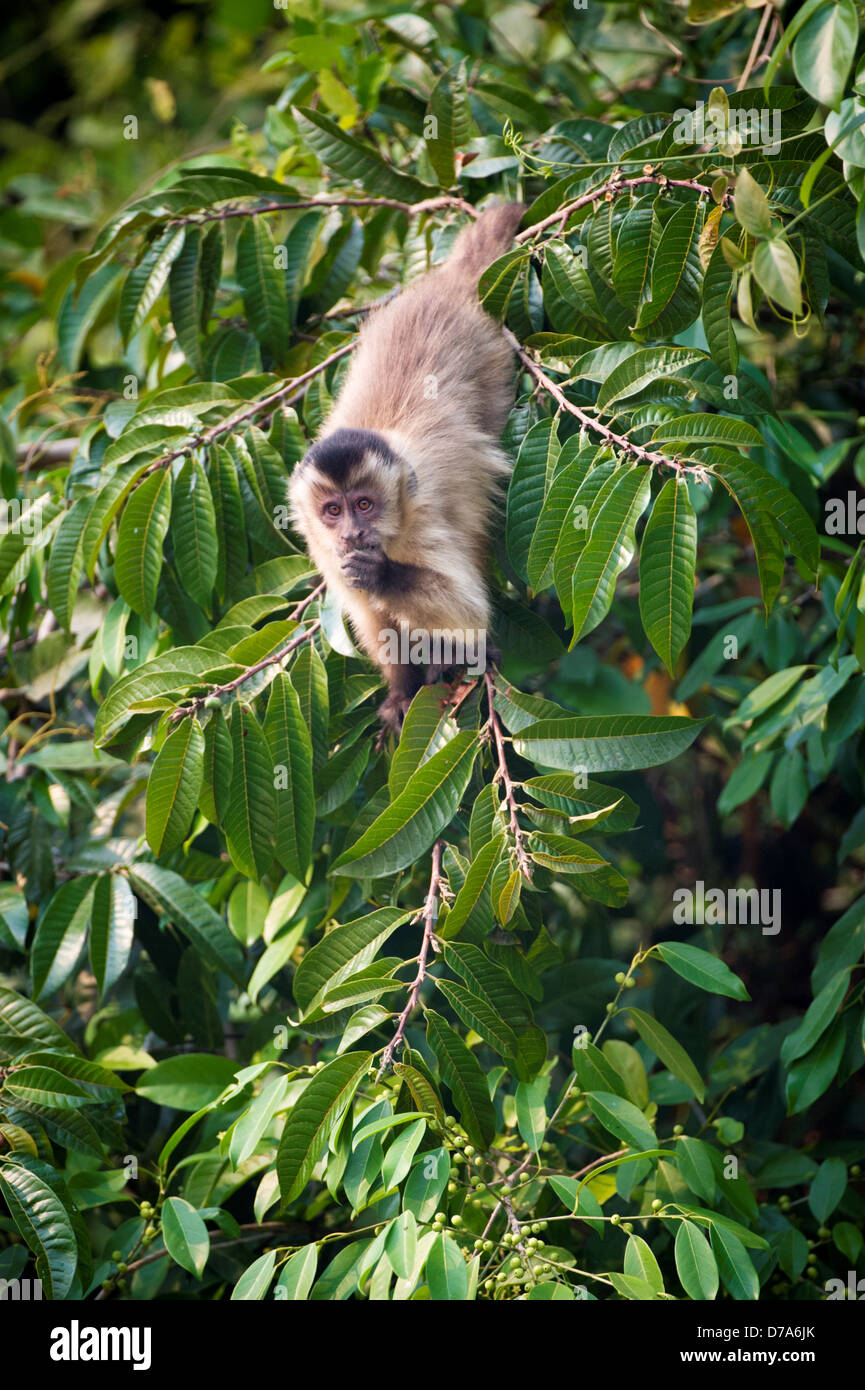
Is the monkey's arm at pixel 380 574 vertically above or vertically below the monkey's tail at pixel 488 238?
below

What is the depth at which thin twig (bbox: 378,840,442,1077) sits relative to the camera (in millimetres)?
1659

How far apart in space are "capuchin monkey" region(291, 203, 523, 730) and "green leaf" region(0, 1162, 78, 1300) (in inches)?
41.1

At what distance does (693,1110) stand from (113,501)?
1.84 m

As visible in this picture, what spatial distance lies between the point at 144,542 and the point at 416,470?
60 centimetres

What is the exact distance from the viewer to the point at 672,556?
1.62 metres

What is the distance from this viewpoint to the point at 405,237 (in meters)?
2.71

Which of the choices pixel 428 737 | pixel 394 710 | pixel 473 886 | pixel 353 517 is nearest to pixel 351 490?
pixel 353 517

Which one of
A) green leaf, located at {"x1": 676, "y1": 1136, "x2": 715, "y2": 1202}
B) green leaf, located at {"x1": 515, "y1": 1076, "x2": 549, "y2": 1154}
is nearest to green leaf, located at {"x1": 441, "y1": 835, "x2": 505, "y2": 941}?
green leaf, located at {"x1": 515, "y1": 1076, "x2": 549, "y2": 1154}

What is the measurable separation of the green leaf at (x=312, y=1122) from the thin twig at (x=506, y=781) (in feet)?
1.21

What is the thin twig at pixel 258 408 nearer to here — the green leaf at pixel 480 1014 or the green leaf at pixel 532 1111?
the green leaf at pixel 480 1014

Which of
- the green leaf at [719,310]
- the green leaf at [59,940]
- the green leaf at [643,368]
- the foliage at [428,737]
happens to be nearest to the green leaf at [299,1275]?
the foliage at [428,737]

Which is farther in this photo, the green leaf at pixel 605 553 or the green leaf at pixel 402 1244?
the green leaf at pixel 605 553

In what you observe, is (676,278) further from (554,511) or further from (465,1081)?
(465,1081)

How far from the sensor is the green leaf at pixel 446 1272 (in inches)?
58.6
